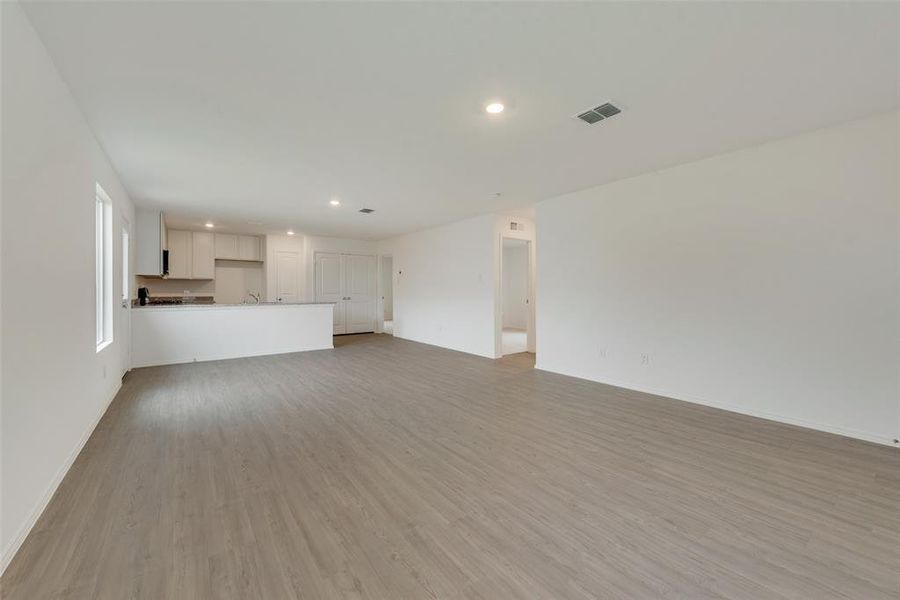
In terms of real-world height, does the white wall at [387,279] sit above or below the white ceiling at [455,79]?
below

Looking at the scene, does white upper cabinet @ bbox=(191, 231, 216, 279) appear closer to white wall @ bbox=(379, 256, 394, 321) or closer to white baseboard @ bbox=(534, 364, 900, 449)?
white wall @ bbox=(379, 256, 394, 321)

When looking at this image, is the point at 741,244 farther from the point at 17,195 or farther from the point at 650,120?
the point at 17,195

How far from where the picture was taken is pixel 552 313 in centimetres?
544

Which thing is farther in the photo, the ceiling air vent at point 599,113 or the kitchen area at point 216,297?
the kitchen area at point 216,297

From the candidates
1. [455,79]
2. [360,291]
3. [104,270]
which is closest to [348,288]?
[360,291]

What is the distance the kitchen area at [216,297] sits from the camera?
591cm

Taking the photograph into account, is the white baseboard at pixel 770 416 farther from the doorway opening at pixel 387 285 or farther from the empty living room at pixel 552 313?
the doorway opening at pixel 387 285

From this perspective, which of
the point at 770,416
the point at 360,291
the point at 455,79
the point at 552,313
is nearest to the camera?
the point at 455,79

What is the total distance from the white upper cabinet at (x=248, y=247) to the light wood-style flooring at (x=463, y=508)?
18.6 ft

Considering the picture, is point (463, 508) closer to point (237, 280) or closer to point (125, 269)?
point (125, 269)

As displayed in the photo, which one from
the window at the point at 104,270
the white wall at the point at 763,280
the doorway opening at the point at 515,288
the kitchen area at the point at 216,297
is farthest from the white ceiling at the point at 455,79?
the doorway opening at the point at 515,288

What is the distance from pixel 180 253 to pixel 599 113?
8.62 meters

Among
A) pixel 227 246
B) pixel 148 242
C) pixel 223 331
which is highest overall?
pixel 227 246

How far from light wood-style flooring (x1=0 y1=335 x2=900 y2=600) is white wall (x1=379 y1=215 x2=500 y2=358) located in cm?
308
